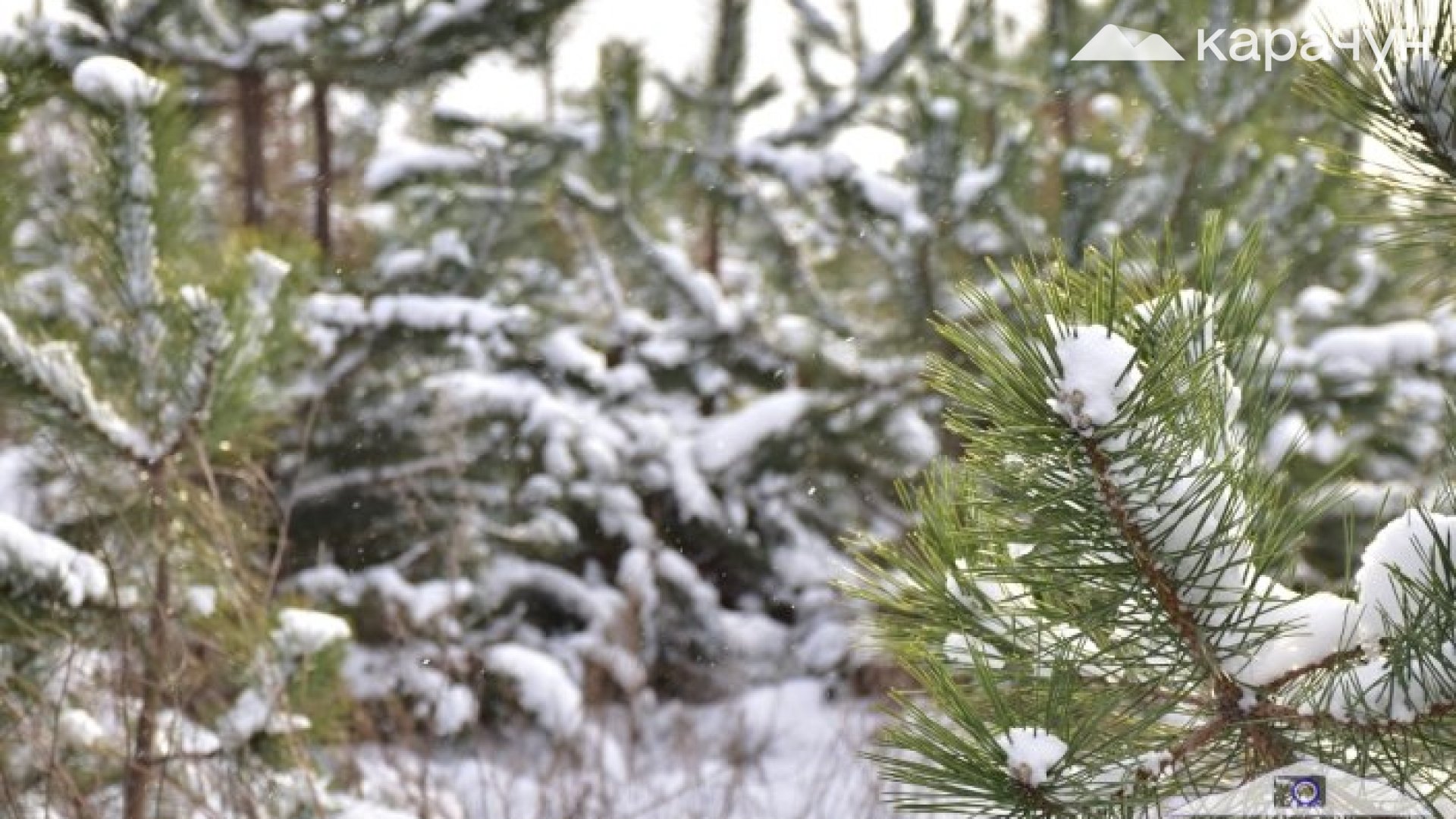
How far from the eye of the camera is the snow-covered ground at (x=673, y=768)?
3518 mm

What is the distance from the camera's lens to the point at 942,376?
3.69 feet

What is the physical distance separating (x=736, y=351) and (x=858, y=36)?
76.5 inches

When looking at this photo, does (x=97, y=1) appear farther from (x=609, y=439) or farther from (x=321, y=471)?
(x=609, y=439)

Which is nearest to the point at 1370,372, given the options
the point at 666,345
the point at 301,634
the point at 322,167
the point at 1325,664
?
the point at 666,345

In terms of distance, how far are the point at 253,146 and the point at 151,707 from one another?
381 cm

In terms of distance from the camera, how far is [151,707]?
2.57 metres

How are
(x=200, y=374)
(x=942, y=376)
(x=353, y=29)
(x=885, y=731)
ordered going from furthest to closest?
(x=353, y=29) < (x=200, y=374) < (x=885, y=731) < (x=942, y=376)

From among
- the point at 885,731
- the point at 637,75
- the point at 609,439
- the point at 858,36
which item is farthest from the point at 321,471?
the point at 885,731

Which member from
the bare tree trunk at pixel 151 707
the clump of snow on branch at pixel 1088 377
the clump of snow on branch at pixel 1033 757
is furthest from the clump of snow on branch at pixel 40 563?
the clump of snow on branch at pixel 1088 377

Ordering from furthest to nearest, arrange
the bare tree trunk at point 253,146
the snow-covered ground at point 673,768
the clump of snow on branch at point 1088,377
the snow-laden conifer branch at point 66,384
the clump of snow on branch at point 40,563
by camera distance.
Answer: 1. the bare tree trunk at point 253,146
2. the snow-covered ground at point 673,768
3. the snow-laden conifer branch at point 66,384
4. the clump of snow on branch at point 40,563
5. the clump of snow on branch at point 1088,377

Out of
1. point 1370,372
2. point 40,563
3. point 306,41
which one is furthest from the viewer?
point 306,41

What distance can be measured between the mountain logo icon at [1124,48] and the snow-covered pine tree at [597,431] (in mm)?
1590

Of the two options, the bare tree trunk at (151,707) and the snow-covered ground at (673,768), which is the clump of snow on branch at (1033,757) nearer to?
the snow-covered ground at (673,768)

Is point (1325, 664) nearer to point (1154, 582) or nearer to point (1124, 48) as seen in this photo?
point (1154, 582)
